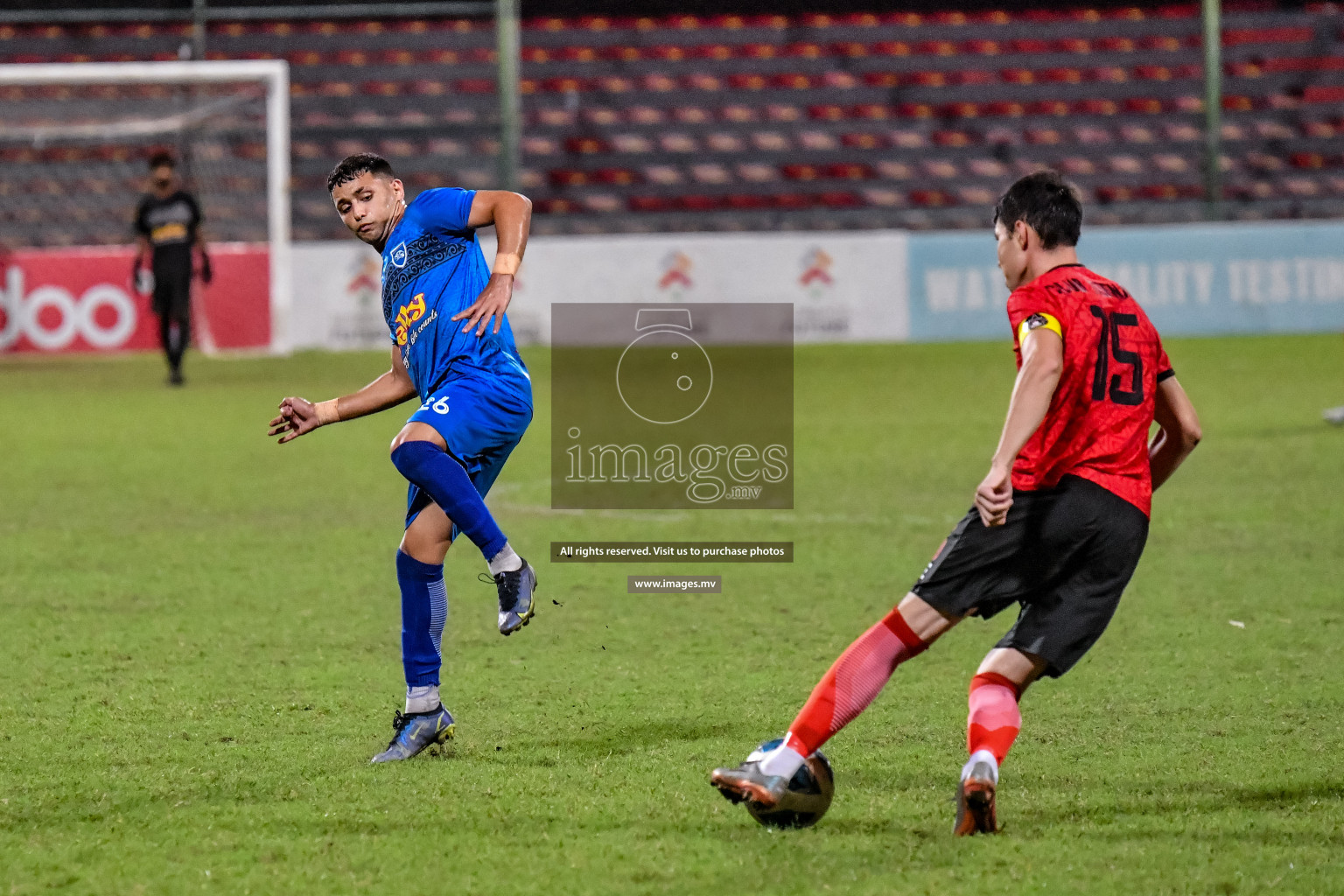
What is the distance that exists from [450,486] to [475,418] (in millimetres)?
209

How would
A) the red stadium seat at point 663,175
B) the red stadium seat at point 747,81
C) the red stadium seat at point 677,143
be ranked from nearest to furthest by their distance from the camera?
the red stadium seat at point 663,175, the red stadium seat at point 677,143, the red stadium seat at point 747,81

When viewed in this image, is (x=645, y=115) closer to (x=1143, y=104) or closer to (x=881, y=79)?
(x=881, y=79)

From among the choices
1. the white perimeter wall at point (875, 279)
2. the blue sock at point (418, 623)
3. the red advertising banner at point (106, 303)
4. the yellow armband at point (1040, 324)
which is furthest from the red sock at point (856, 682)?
the red advertising banner at point (106, 303)

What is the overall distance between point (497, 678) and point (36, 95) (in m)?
15.3

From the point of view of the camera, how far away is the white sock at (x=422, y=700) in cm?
423

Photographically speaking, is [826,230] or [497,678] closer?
[497,678]

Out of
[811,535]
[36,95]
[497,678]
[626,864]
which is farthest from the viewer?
[36,95]

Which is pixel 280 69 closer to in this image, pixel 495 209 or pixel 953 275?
pixel 953 275

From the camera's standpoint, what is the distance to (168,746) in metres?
4.30

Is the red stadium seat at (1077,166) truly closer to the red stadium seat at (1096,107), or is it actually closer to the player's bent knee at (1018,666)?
the red stadium seat at (1096,107)

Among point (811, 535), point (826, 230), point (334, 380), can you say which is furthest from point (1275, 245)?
point (811, 535)

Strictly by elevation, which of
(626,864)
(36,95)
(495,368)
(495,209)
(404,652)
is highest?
(36,95)

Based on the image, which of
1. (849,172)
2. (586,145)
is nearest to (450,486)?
(849,172)

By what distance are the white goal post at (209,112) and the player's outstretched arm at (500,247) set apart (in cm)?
1324
